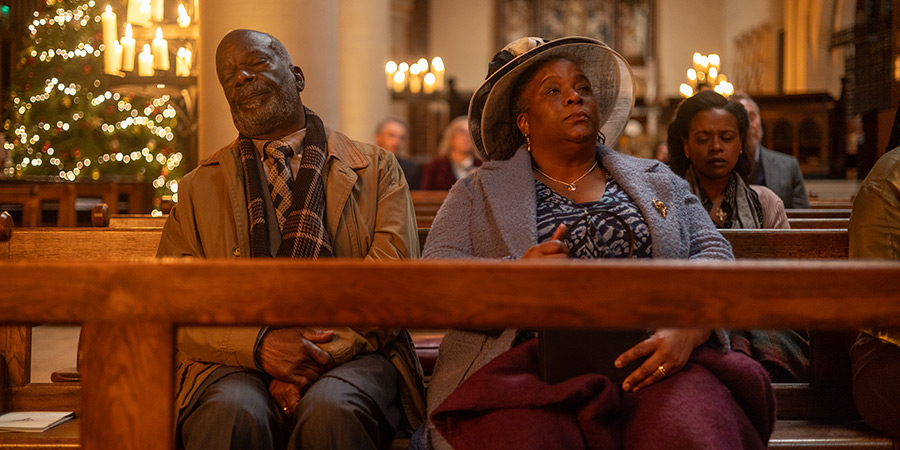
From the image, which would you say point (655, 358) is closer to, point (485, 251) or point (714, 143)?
point (485, 251)

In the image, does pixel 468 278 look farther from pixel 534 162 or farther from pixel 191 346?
pixel 534 162

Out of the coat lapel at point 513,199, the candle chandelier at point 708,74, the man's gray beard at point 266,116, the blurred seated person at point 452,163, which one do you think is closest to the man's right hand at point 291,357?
the coat lapel at point 513,199

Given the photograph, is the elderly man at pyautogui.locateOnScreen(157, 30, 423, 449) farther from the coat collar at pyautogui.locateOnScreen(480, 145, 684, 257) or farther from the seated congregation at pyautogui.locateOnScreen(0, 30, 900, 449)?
the coat collar at pyautogui.locateOnScreen(480, 145, 684, 257)

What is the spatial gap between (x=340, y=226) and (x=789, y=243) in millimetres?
1566

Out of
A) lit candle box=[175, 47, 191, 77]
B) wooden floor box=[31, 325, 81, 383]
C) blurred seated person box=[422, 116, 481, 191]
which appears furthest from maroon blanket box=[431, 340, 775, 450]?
blurred seated person box=[422, 116, 481, 191]

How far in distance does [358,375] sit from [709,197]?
78.6 inches

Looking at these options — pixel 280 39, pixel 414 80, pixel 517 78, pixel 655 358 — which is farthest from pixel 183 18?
pixel 414 80

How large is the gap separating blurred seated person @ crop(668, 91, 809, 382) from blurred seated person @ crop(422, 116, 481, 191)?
3762 millimetres

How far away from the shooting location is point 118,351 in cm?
135

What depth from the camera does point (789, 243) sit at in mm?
3016

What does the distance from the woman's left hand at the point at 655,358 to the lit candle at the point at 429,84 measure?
1009 cm

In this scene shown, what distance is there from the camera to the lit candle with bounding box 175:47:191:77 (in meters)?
6.40

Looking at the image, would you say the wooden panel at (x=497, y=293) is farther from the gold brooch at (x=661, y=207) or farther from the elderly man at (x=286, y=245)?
the gold brooch at (x=661, y=207)

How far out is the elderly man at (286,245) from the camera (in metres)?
2.28
